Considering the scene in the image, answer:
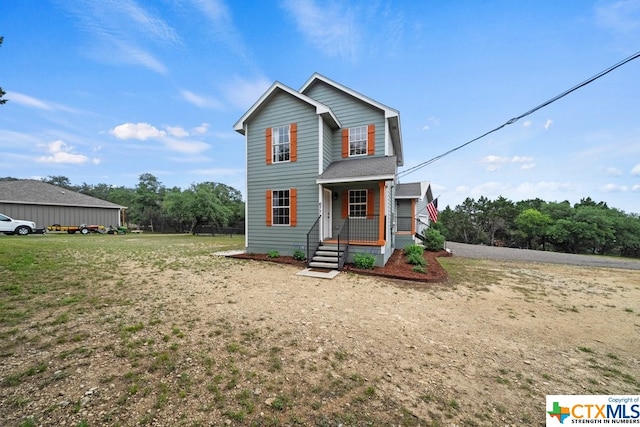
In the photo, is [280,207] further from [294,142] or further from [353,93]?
[353,93]

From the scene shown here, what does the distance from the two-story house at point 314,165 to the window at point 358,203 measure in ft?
0.14

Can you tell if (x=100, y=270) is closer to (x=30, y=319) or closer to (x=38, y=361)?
(x=30, y=319)

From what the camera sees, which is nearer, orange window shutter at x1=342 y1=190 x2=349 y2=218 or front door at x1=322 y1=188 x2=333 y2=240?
front door at x1=322 y1=188 x2=333 y2=240

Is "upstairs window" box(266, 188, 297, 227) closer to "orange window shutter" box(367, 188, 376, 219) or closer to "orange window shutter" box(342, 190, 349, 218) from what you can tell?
"orange window shutter" box(342, 190, 349, 218)

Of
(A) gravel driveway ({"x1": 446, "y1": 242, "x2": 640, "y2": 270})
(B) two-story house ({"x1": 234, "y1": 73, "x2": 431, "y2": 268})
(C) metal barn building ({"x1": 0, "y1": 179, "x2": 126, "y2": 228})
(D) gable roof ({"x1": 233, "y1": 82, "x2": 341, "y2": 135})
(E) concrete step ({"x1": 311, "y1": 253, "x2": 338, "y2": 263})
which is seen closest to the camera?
(E) concrete step ({"x1": 311, "y1": 253, "x2": 338, "y2": 263})

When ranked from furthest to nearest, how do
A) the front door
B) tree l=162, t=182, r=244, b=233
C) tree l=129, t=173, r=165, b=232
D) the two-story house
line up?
tree l=129, t=173, r=165, b=232
tree l=162, t=182, r=244, b=233
the front door
the two-story house

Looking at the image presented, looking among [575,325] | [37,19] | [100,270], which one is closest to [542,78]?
[575,325]

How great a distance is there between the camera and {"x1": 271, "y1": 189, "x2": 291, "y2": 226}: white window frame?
33.1 ft

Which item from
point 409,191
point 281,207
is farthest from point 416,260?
point 409,191

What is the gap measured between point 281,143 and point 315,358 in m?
8.81

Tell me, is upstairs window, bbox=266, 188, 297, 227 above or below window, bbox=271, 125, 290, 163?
below

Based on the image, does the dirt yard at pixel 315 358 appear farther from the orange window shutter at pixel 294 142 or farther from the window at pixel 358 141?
the window at pixel 358 141

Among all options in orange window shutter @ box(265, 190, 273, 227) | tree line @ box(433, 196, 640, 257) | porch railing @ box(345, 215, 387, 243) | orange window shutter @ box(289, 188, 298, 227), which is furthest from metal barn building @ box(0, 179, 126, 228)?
tree line @ box(433, 196, 640, 257)

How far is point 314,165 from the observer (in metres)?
9.59
